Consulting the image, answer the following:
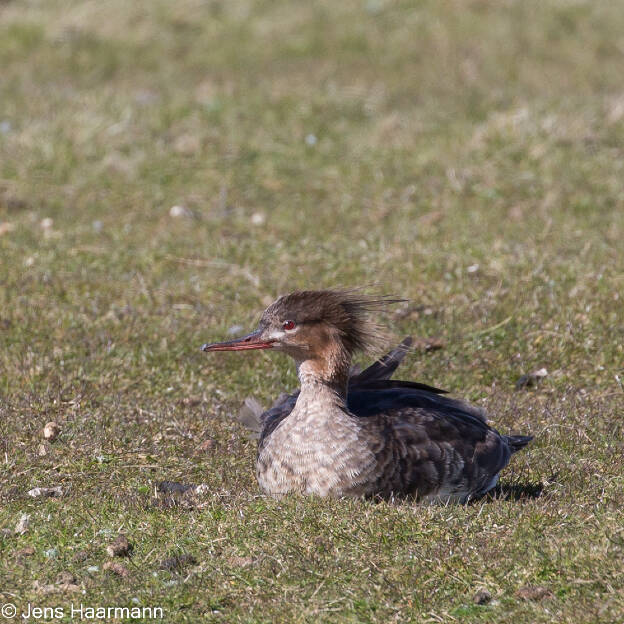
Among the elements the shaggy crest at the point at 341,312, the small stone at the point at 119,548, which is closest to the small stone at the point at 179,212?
the shaggy crest at the point at 341,312

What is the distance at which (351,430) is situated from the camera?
6680 millimetres

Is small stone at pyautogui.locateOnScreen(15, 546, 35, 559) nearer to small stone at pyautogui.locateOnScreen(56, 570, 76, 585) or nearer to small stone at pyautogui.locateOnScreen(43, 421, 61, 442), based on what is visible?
small stone at pyautogui.locateOnScreen(56, 570, 76, 585)

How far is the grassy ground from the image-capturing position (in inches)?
223

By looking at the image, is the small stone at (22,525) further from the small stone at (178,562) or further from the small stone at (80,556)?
the small stone at (178,562)

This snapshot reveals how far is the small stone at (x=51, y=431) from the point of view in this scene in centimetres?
774

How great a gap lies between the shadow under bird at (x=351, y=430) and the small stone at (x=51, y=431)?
4.91ft

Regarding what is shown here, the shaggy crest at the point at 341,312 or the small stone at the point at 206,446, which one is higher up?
the shaggy crest at the point at 341,312

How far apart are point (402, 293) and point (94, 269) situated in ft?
10.0

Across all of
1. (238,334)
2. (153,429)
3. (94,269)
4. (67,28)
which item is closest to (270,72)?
(67,28)

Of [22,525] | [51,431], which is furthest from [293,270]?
[22,525]

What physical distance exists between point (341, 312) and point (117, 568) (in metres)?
2.19

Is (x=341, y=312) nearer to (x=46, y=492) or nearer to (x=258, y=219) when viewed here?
(x=46, y=492)

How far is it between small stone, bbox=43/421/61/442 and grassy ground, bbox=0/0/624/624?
0.04 metres

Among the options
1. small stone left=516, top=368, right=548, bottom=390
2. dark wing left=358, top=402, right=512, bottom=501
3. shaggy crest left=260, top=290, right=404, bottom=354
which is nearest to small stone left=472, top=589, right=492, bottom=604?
dark wing left=358, top=402, right=512, bottom=501
